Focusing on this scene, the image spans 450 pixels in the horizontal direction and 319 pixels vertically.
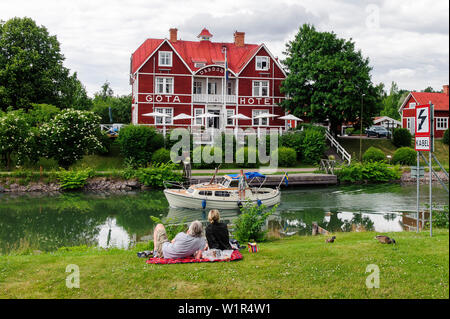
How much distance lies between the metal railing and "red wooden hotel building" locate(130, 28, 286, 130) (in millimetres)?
5113

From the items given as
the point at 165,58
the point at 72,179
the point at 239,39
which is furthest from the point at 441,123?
the point at 72,179

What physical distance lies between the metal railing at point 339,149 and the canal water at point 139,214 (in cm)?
846

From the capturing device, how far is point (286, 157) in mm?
38438

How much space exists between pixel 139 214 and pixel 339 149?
26.3 m

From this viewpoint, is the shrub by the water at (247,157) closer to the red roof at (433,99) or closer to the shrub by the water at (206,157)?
the shrub by the water at (206,157)

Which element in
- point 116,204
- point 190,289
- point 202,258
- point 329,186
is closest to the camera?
point 190,289

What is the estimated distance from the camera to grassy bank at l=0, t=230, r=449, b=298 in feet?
24.7

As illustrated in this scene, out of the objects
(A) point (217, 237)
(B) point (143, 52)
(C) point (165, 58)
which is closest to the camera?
(A) point (217, 237)

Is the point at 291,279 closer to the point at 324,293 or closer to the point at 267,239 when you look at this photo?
the point at 324,293

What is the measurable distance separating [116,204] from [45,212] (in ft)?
14.4

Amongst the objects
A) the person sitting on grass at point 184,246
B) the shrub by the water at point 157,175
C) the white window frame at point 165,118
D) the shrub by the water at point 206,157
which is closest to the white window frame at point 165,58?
the white window frame at point 165,118

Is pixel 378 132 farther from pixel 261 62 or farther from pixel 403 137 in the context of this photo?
pixel 261 62
